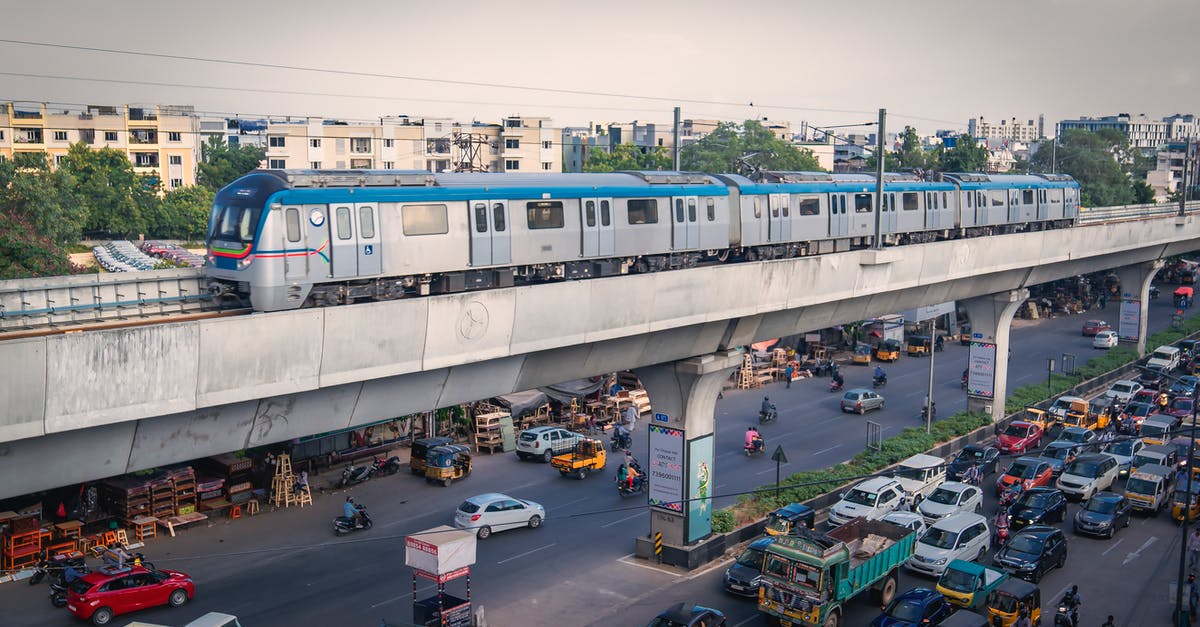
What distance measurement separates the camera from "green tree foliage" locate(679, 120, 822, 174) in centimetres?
9506

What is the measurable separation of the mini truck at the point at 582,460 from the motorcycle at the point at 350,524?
777 cm

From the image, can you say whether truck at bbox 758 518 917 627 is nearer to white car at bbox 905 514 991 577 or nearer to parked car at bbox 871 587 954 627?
parked car at bbox 871 587 954 627

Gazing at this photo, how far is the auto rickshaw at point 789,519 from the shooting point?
1066 inches

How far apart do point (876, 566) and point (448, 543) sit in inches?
390

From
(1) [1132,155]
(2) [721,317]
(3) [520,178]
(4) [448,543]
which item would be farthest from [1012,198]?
(1) [1132,155]

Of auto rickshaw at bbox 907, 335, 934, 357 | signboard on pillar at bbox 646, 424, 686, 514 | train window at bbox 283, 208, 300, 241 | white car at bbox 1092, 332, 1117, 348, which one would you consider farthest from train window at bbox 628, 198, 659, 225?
white car at bbox 1092, 332, 1117, 348

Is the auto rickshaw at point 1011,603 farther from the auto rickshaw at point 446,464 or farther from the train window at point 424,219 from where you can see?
the auto rickshaw at point 446,464

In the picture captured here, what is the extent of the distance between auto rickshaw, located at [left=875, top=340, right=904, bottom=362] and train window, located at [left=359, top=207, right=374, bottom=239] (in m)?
42.7

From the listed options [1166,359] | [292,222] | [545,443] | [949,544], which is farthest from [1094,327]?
[292,222]

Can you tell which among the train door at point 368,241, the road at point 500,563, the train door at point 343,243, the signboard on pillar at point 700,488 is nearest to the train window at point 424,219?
the train door at point 368,241

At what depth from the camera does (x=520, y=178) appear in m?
23.8

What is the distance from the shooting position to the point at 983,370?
41.6 metres

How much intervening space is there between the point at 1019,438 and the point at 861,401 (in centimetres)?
779

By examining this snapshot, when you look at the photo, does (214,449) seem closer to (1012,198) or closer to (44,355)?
(44,355)
